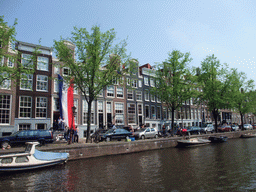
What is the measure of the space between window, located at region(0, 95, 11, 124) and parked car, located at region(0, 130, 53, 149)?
9.25 m

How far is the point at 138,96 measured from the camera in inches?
1729

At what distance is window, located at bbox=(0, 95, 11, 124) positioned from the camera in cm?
2755

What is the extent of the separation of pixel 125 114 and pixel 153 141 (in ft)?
51.2

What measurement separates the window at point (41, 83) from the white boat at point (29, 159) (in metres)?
18.0

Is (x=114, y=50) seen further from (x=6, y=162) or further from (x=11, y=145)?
(x=6, y=162)

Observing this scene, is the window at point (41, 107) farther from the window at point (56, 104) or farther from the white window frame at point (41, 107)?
the window at point (56, 104)

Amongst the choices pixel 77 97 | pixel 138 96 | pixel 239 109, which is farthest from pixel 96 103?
pixel 239 109

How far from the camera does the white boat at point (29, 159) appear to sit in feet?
44.1

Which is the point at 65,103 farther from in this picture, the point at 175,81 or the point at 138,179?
the point at 138,179

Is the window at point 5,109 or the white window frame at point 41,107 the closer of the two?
the window at point 5,109

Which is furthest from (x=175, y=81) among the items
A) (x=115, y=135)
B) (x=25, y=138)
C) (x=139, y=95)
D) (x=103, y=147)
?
(x=25, y=138)

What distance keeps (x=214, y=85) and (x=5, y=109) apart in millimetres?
36320

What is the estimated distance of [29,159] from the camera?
46.8ft

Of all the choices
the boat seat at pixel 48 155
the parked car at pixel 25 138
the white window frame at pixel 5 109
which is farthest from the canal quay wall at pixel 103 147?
the white window frame at pixel 5 109
